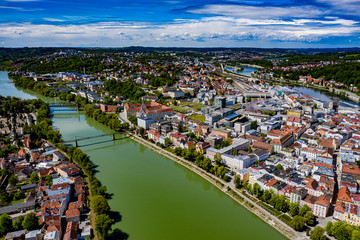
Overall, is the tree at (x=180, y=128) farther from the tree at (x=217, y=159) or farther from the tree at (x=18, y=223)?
the tree at (x=18, y=223)

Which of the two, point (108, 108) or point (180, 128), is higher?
point (108, 108)

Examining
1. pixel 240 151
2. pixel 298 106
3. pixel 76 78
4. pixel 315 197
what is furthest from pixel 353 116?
pixel 76 78

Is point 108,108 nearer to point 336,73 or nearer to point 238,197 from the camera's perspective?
point 238,197

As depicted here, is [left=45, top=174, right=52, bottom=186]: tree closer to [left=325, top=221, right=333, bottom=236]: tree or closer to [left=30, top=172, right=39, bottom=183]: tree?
[left=30, top=172, right=39, bottom=183]: tree

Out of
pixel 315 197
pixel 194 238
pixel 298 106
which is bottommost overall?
pixel 194 238

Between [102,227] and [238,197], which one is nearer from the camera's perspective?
[102,227]

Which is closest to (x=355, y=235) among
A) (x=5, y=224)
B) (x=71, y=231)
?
(x=71, y=231)

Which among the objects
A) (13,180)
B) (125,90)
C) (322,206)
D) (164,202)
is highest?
(125,90)

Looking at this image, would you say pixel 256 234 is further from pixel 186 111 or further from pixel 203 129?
pixel 186 111
